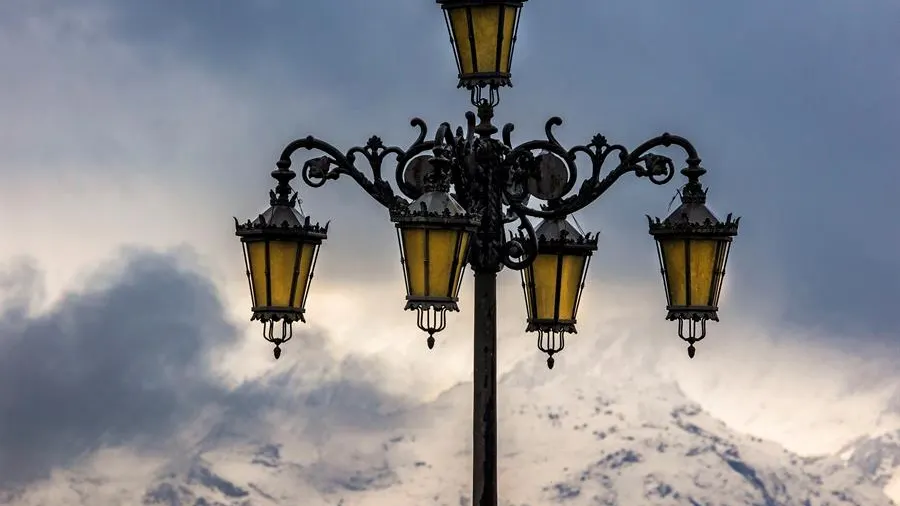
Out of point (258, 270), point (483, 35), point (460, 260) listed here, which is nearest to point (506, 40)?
point (483, 35)

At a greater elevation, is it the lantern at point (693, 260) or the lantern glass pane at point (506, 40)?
the lantern glass pane at point (506, 40)

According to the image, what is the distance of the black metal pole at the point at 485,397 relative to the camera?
16047 millimetres

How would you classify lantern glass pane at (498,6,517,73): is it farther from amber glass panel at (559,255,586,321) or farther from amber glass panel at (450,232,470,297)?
amber glass panel at (559,255,586,321)

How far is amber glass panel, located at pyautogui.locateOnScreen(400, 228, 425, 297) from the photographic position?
1555 centimetres

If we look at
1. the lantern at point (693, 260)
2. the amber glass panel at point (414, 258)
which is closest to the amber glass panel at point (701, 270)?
the lantern at point (693, 260)

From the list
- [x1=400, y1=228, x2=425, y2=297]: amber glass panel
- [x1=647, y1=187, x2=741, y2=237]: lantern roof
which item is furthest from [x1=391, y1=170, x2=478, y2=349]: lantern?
[x1=647, y1=187, x2=741, y2=237]: lantern roof

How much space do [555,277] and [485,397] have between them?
2.16m

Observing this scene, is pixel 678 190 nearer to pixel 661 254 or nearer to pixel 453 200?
pixel 661 254


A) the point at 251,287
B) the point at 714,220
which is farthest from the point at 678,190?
the point at 251,287

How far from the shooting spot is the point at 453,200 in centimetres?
1569

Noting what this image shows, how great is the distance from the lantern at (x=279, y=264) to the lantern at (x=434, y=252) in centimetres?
112

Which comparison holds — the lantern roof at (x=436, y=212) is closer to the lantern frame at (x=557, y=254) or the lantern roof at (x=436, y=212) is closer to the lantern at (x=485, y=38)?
the lantern at (x=485, y=38)

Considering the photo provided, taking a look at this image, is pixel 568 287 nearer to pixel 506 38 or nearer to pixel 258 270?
pixel 506 38

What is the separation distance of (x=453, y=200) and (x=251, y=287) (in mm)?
1650
